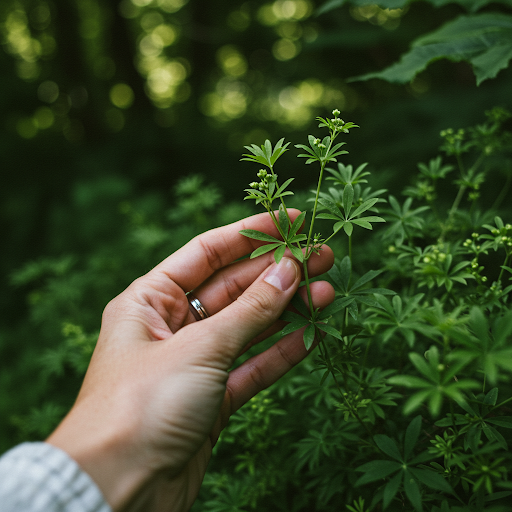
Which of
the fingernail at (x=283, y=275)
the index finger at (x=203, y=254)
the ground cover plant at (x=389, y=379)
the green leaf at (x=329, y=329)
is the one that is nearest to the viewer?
the ground cover plant at (x=389, y=379)

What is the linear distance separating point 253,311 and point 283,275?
0.68 feet

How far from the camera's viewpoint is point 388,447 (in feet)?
4.39

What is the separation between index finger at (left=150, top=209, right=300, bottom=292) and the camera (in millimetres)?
1917

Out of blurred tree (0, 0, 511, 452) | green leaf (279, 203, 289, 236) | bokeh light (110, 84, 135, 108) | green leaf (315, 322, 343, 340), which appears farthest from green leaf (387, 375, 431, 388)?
bokeh light (110, 84, 135, 108)

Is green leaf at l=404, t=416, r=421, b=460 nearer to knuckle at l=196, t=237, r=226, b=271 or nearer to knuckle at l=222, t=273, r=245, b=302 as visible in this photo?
knuckle at l=222, t=273, r=245, b=302

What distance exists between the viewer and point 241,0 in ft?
→ 29.6

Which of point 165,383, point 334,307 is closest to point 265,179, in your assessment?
point 334,307

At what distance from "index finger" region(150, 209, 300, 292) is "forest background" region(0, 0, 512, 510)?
73 cm

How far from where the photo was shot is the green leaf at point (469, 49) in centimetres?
181

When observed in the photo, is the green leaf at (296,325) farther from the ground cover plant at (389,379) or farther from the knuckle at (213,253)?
the knuckle at (213,253)

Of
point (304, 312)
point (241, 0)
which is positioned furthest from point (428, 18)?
point (304, 312)

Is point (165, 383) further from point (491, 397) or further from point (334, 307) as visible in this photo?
point (491, 397)

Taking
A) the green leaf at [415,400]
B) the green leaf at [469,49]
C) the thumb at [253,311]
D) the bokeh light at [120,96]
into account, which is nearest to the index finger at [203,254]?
the thumb at [253,311]

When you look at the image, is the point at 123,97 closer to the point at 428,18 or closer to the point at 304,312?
the point at 428,18
